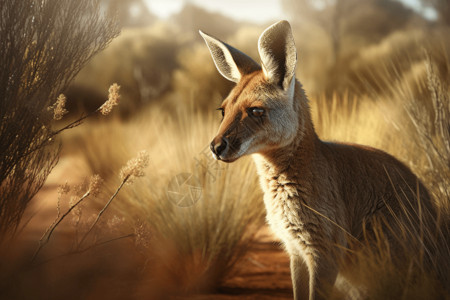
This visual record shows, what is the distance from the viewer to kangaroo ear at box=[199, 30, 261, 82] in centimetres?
283

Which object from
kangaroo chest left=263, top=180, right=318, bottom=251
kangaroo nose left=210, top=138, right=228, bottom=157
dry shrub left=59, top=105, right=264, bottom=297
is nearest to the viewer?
kangaroo nose left=210, top=138, right=228, bottom=157

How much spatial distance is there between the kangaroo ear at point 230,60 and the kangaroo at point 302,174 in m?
0.02

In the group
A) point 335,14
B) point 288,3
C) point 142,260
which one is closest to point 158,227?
point 142,260

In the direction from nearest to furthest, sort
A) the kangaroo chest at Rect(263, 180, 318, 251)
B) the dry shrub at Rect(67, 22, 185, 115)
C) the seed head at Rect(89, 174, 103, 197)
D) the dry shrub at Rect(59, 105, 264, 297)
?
the kangaroo chest at Rect(263, 180, 318, 251)
the seed head at Rect(89, 174, 103, 197)
the dry shrub at Rect(59, 105, 264, 297)
the dry shrub at Rect(67, 22, 185, 115)

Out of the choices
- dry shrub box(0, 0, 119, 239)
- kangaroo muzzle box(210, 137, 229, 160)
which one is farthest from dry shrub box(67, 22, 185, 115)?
kangaroo muzzle box(210, 137, 229, 160)

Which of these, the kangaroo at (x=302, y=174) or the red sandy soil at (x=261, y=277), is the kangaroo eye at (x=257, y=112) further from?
the red sandy soil at (x=261, y=277)

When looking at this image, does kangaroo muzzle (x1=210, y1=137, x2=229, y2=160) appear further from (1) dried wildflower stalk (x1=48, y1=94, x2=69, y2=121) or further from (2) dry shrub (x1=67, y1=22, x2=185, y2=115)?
(2) dry shrub (x1=67, y1=22, x2=185, y2=115)

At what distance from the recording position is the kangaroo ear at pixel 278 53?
2426 millimetres

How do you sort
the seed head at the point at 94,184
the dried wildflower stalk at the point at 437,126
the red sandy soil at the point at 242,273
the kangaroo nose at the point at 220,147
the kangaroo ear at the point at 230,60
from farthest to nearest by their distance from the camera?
the dried wildflower stalk at the point at 437,126 < the red sandy soil at the point at 242,273 < the kangaroo ear at the point at 230,60 < the seed head at the point at 94,184 < the kangaroo nose at the point at 220,147

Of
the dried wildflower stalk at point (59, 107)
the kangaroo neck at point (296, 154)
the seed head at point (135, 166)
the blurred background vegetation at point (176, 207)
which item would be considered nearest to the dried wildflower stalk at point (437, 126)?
the blurred background vegetation at point (176, 207)

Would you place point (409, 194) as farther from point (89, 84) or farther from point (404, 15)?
point (404, 15)

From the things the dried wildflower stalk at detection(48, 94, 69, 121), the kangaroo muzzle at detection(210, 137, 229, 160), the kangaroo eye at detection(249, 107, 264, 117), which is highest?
the dried wildflower stalk at detection(48, 94, 69, 121)

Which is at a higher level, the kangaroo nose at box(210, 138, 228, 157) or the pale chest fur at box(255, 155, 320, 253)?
the kangaroo nose at box(210, 138, 228, 157)

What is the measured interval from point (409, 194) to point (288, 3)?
27.5 meters
